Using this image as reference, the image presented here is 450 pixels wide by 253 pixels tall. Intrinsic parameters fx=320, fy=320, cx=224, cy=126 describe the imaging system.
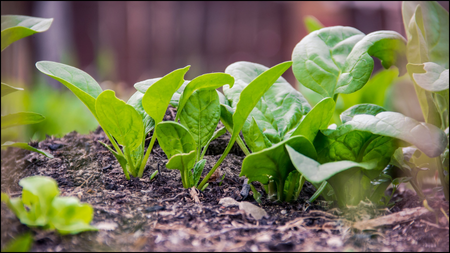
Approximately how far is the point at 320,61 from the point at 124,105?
47 cm

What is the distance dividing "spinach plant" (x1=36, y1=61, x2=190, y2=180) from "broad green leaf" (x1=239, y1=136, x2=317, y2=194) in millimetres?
224

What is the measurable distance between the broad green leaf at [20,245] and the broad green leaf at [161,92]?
0.32 m

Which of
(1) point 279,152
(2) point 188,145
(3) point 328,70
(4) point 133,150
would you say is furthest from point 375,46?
(4) point 133,150

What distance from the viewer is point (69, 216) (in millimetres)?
481

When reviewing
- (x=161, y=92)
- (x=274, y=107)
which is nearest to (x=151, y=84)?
(x=161, y=92)

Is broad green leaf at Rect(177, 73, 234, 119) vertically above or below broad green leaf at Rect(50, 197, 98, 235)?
above

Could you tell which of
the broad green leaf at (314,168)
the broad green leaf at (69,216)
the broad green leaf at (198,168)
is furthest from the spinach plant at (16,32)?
the broad green leaf at (314,168)

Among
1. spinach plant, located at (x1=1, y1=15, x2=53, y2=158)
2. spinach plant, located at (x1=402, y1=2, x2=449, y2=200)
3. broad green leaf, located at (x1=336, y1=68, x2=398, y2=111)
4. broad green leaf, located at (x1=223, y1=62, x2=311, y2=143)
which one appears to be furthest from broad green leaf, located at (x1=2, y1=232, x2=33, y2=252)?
broad green leaf, located at (x1=336, y1=68, x2=398, y2=111)

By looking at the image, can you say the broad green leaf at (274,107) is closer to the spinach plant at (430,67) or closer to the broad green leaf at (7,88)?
the spinach plant at (430,67)

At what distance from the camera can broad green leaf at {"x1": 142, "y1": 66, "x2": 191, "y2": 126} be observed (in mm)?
646

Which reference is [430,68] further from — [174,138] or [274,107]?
[174,138]

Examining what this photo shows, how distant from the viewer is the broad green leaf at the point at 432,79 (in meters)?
0.56

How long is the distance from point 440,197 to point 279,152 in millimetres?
376

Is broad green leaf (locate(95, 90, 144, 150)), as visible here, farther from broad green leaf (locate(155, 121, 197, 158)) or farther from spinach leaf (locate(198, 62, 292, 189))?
spinach leaf (locate(198, 62, 292, 189))
